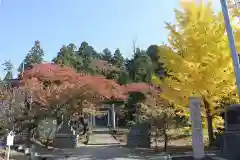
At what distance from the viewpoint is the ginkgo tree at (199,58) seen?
15.2 meters

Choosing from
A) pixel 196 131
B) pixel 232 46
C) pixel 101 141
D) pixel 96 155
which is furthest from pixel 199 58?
pixel 101 141

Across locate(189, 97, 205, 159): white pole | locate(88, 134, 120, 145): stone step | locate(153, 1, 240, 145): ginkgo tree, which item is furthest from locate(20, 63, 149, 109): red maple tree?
locate(189, 97, 205, 159): white pole

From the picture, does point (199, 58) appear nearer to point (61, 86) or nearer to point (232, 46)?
point (232, 46)

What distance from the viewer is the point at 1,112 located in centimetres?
1576

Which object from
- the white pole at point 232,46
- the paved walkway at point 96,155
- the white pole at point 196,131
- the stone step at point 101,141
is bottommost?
the paved walkway at point 96,155

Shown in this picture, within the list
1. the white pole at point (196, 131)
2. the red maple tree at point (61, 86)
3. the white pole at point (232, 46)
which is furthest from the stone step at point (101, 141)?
the white pole at point (232, 46)

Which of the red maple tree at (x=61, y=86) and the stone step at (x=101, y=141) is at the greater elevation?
the red maple tree at (x=61, y=86)

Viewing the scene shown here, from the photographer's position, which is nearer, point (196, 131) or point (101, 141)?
point (196, 131)

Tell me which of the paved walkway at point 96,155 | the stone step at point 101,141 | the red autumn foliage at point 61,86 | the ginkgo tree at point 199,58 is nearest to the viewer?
the paved walkway at point 96,155

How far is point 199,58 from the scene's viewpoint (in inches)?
610

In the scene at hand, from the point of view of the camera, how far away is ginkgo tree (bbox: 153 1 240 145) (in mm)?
15250

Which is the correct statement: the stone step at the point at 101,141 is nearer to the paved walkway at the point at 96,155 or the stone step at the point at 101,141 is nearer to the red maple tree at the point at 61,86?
the red maple tree at the point at 61,86

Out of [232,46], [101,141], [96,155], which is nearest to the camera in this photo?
[232,46]

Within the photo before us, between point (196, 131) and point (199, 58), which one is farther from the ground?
point (199, 58)
